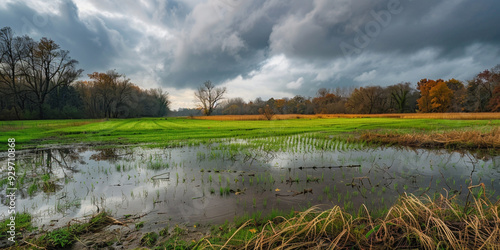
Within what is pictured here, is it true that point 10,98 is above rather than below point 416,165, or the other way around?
above

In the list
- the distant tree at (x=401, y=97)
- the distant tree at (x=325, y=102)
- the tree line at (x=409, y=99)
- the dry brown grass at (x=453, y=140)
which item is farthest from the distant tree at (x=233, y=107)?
the dry brown grass at (x=453, y=140)

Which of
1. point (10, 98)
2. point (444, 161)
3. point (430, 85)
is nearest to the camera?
point (444, 161)

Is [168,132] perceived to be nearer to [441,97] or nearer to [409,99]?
[441,97]

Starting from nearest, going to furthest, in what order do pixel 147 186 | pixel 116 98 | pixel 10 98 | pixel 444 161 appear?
pixel 147 186 → pixel 444 161 → pixel 10 98 → pixel 116 98

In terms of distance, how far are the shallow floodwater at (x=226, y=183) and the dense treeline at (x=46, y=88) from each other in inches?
1872

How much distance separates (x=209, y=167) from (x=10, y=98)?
64403 mm

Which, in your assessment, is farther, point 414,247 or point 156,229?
point 156,229

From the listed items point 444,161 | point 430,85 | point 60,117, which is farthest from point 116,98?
point 430,85

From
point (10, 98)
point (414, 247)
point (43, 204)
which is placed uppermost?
point (10, 98)

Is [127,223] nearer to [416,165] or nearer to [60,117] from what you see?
[416,165]

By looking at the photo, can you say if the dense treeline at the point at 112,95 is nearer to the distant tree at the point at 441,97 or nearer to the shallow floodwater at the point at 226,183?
the distant tree at the point at 441,97

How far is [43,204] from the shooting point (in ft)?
14.1

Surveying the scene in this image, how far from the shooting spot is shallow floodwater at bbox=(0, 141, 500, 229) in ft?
13.3

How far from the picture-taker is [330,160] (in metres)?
7.82
